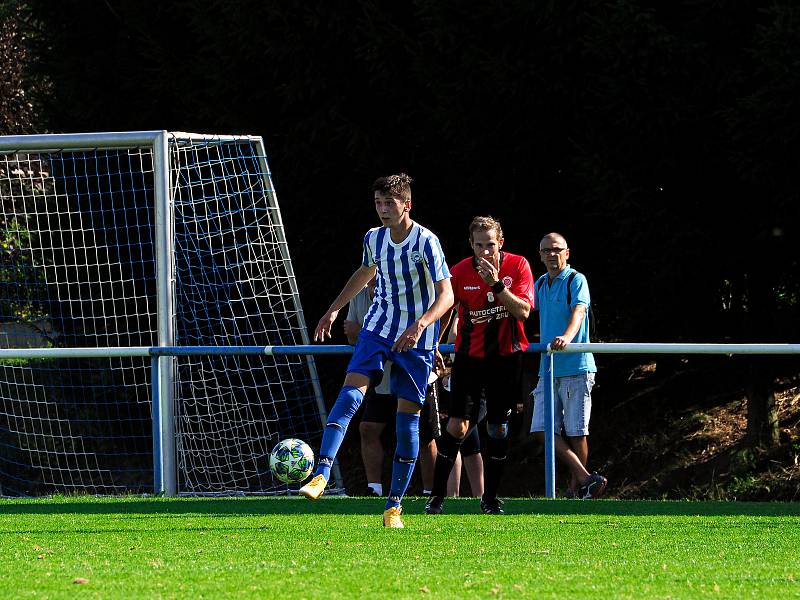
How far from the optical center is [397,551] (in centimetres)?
618

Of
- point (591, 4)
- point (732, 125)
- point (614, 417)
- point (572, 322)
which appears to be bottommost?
point (614, 417)

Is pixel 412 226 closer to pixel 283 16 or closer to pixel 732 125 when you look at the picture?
pixel 732 125

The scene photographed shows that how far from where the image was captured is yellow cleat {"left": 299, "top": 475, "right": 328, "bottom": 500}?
6.95 meters

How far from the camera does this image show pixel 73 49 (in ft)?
54.5

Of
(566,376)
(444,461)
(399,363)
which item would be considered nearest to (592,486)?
(566,376)

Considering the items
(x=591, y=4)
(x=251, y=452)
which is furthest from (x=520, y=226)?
(x=251, y=452)

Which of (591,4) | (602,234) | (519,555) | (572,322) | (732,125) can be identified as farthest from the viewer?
(602,234)

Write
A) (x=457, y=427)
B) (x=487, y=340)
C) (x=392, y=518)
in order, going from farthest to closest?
(x=457, y=427) → (x=487, y=340) → (x=392, y=518)

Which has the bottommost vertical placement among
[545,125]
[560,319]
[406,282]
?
[560,319]

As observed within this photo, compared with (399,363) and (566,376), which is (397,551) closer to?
(399,363)

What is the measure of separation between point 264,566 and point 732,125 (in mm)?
7235

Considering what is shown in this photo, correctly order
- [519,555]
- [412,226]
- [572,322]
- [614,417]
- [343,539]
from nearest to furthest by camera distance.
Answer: [519,555]
[343,539]
[412,226]
[572,322]
[614,417]

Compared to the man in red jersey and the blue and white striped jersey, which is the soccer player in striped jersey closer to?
the blue and white striped jersey

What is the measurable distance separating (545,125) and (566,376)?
409 cm
